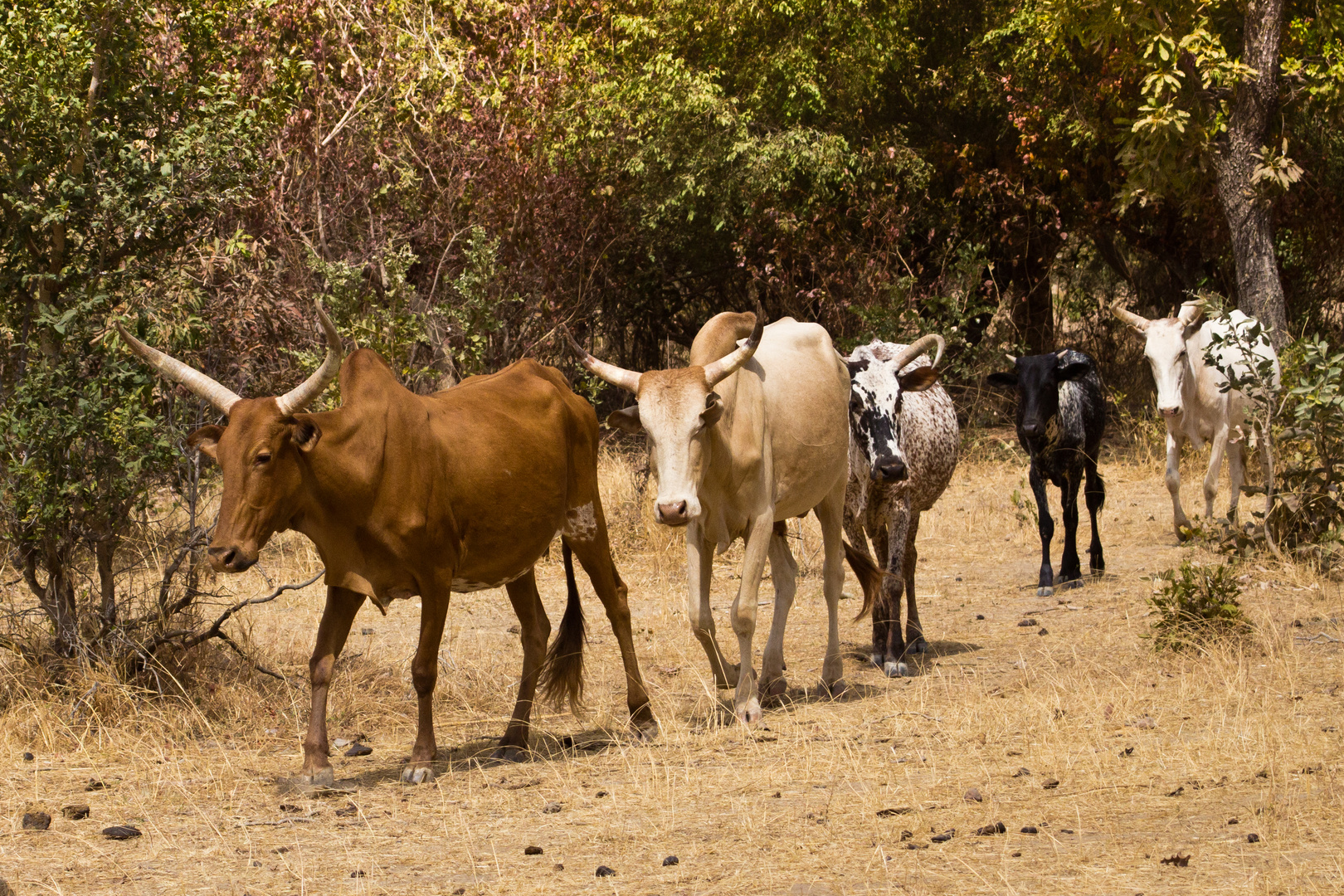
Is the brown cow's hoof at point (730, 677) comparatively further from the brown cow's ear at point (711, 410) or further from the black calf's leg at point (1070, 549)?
the black calf's leg at point (1070, 549)

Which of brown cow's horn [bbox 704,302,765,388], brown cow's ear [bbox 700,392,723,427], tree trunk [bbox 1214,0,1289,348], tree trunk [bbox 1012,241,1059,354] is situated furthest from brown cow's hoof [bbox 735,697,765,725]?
tree trunk [bbox 1012,241,1059,354]

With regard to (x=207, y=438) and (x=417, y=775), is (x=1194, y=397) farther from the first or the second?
(x=207, y=438)

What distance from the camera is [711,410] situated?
6371mm

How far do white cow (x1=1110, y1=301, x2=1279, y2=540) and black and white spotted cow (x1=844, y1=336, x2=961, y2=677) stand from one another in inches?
129

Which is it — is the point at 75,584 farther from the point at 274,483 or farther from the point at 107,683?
the point at 274,483

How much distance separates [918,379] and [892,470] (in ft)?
2.30

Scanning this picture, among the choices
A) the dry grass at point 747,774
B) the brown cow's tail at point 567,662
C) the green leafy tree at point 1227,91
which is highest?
the green leafy tree at point 1227,91

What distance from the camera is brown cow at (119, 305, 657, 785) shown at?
18.3 ft

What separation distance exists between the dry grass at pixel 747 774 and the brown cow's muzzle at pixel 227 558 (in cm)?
92

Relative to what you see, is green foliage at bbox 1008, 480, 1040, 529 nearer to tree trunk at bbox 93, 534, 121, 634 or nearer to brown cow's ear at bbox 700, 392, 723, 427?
brown cow's ear at bbox 700, 392, 723, 427

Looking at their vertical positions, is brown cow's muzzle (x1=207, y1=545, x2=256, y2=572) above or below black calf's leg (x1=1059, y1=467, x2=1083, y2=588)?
above

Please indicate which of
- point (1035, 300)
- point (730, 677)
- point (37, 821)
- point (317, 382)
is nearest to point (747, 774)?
point (730, 677)

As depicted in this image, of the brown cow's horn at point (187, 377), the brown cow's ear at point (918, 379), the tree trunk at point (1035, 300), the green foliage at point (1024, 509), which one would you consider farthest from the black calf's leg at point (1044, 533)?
the tree trunk at point (1035, 300)

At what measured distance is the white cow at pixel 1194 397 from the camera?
Answer: 1136 cm
